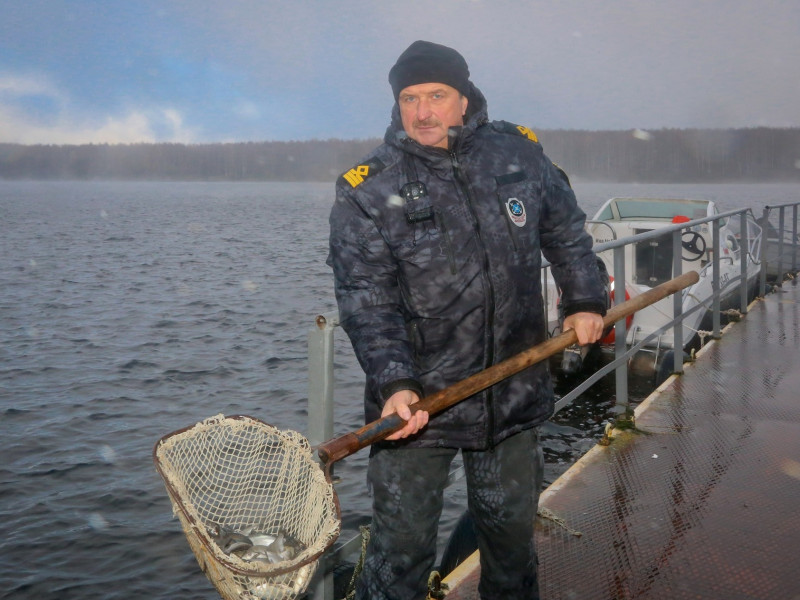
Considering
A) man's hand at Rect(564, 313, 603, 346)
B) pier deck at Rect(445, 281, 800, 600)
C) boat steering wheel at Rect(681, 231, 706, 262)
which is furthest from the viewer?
boat steering wheel at Rect(681, 231, 706, 262)

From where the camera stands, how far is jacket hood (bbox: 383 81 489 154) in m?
2.61

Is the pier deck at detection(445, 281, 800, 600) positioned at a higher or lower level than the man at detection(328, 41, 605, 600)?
lower

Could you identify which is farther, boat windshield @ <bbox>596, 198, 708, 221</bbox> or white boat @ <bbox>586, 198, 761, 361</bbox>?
boat windshield @ <bbox>596, 198, 708, 221</bbox>

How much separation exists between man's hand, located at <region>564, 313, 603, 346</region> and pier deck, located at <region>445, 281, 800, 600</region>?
1.21m

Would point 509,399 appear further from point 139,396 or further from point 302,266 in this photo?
point 302,266

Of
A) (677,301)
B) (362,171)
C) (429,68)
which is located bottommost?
(677,301)

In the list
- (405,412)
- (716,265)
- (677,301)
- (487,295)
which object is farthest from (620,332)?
(405,412)

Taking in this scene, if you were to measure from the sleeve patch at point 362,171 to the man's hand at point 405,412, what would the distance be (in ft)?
2.24

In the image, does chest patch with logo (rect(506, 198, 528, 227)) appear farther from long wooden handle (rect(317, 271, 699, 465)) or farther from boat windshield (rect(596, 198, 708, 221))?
boat windshield (rect(596, 198, 708, 221))

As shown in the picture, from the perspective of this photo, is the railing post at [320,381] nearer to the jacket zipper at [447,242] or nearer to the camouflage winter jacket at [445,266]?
the camouflage winter jacket at [445,266]

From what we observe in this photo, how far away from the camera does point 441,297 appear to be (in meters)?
2.59

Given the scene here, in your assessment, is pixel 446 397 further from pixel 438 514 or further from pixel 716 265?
pixel 716 265

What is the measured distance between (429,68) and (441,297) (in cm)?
75

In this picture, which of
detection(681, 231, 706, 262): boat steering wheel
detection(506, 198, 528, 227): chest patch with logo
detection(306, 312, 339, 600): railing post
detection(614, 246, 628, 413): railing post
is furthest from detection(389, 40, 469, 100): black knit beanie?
detection(681, 231, 706, 262): boat steering wheel
